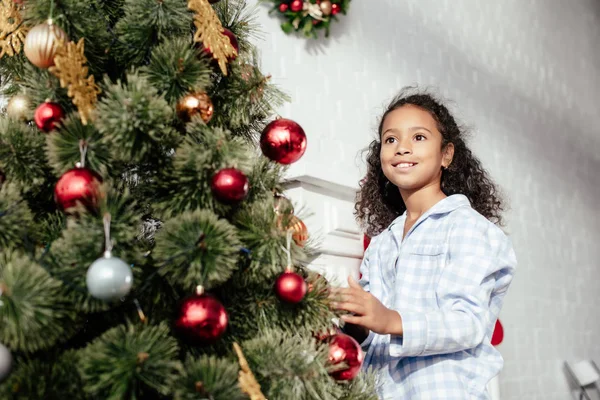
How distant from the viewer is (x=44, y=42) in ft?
1.98

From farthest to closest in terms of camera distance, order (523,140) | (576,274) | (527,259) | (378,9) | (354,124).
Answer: (576,274) < (523,140) < (527,259) < (378,9) < (354,124)

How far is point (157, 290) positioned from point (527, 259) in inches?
70.2

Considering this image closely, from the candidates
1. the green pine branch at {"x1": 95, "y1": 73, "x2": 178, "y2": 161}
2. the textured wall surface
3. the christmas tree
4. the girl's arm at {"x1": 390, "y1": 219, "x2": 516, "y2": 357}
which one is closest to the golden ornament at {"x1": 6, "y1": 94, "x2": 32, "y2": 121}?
the christmas tree

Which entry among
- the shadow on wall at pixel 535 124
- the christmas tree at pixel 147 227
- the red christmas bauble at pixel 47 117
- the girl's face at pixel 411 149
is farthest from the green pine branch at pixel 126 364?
the shadow on wall at pixel 535 124

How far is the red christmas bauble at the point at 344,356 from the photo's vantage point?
0.71 metres

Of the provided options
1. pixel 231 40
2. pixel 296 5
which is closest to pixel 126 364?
pixel 231 40

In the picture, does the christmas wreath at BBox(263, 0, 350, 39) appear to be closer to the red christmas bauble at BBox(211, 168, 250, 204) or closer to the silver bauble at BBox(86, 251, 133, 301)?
the red christmas bauble at BBox(211, 168, 250, 204)

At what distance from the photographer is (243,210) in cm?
67

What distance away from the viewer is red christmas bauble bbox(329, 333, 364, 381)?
0.71 metres

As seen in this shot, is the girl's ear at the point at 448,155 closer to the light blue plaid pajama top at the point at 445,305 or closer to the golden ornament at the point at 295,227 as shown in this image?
the light blue plaid pajama top at the point at 445,305

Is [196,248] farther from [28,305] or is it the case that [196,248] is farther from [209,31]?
[209,31]

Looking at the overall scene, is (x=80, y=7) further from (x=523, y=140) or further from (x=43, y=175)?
(x=523, y=140)

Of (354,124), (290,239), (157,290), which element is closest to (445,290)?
(290,239)

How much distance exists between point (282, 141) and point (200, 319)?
0.26 m
